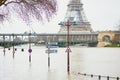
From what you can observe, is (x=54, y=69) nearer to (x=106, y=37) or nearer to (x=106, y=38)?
(x=106, y=38)

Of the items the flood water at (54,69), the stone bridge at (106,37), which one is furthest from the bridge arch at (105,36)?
the flood water at (54,69)

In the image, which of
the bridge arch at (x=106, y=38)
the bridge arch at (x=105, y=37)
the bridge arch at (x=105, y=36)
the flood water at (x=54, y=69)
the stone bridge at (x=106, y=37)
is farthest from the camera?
the bridge arch at (x=105, y=36)

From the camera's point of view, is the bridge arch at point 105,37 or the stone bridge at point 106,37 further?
the bridge arch at point 105,37

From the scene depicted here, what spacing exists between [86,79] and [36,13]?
9203 millimetres

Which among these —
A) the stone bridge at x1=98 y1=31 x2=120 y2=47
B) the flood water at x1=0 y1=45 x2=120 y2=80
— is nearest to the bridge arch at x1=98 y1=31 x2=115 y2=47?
the stone bridge at x1=98 y1=31 x2=120 y2=47

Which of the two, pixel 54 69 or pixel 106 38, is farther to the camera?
pixel 106 38

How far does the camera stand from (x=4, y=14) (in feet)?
69.8

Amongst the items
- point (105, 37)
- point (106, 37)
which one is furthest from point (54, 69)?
point (106, 37)

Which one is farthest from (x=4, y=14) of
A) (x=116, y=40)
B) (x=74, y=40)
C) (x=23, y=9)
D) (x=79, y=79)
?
(x=74, y=40)

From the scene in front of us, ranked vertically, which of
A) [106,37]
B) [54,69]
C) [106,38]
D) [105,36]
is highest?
[105,36]

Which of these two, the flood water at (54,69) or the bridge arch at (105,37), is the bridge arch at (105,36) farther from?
the flood water at (54,69)

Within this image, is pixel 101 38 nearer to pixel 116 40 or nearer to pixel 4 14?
pixel 116 40

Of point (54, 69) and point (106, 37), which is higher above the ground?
point (106, 37)

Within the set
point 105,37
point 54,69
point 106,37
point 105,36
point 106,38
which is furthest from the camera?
point 105,36
